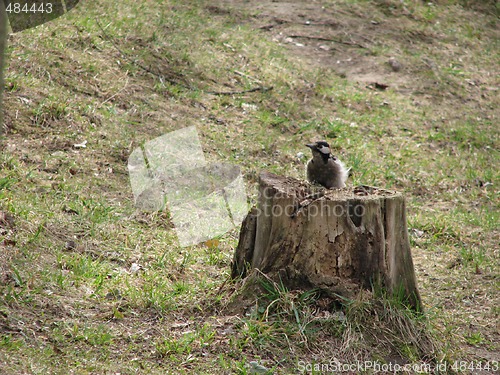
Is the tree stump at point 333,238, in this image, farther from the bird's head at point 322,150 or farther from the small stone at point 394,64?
→ the small stone at point 394,64

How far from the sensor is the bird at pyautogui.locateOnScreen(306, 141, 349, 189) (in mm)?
6090

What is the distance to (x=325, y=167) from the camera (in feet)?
20.1

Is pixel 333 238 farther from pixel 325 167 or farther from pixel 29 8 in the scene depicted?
pixel 29 8

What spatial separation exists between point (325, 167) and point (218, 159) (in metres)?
1.87

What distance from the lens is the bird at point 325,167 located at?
20.0 ft

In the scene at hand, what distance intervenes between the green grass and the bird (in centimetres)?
101

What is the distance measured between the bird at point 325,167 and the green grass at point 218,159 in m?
1.01

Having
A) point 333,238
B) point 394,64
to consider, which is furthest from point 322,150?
point 394,64

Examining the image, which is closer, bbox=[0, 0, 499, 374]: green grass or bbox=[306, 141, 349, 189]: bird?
bbox=[0, 0, 499, 374]: green grass

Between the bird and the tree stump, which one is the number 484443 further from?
the tree stump

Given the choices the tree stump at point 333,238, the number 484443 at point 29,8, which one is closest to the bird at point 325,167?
the tree stump at point 333,238

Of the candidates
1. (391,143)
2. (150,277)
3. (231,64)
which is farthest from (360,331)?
(231,64)

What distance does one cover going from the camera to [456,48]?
11.8 m

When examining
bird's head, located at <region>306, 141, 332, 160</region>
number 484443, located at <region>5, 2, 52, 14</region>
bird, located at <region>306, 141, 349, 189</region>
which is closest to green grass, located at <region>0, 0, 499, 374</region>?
number 484443, located at <region>5, 2, 52, 14</region>
